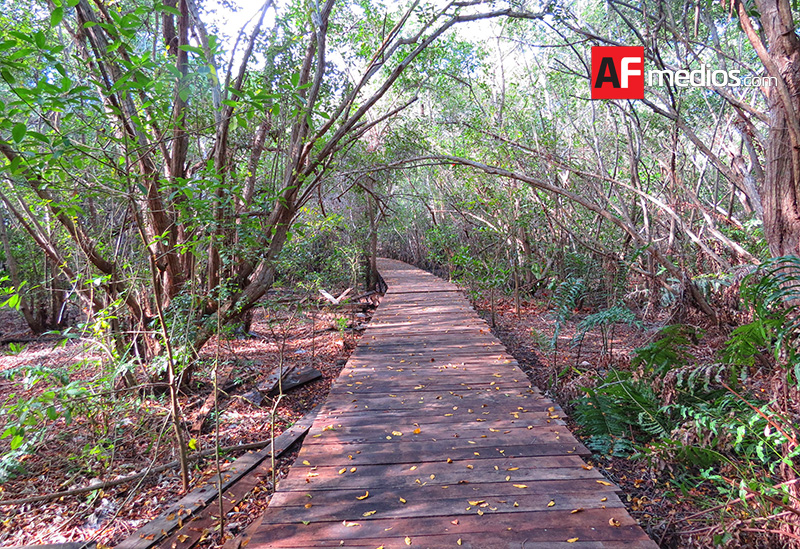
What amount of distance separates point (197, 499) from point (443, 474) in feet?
5.38

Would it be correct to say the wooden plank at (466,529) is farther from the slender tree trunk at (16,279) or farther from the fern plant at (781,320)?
the slender tree trunk at (16,279)

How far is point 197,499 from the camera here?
2824 mm

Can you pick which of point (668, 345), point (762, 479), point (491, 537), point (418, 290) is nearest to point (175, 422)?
point (491, 537)

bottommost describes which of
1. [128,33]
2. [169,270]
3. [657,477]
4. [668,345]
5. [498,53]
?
[657,477]

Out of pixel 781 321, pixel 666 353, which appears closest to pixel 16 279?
pixel 666 353

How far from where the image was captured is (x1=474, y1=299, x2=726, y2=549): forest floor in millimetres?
2625

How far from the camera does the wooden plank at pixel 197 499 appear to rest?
7.95 ft

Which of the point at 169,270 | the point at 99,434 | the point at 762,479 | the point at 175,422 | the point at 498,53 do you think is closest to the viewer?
the point at 762,479

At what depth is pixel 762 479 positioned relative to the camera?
2514 millimetres

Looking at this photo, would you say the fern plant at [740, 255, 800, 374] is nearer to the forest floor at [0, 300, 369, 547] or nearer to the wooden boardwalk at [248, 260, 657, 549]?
the wooden boardwalk at [248, 260, 657, 549]

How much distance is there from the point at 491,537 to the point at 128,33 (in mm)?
3116

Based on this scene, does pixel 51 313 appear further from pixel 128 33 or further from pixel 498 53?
pixel 498 53

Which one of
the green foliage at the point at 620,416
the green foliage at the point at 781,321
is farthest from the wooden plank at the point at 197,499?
the green foliage at the point at 781,321

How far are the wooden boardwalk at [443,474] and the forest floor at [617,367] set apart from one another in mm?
524
